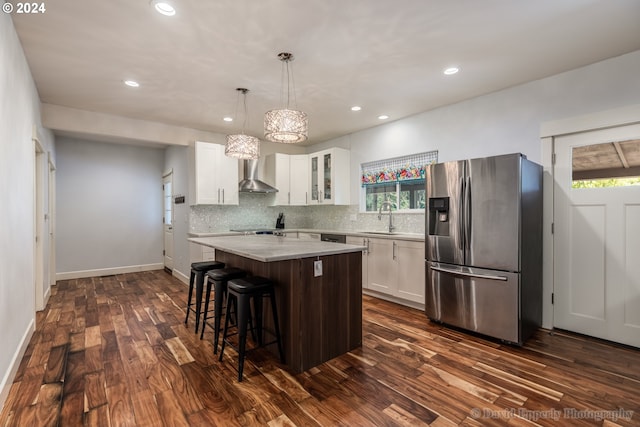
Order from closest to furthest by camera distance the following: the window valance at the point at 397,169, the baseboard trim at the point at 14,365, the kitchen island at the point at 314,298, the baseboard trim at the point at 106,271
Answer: the baseboard trim at the point at 14,365, the kitchen island at the point at 314,298, the window valance at the point at 397,169, the baseboard trim at the point at 106,271

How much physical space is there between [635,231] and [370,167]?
3247 mm

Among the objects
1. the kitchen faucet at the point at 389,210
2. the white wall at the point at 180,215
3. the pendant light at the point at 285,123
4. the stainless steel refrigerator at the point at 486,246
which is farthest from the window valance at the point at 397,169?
the white wall at the point at 180,215

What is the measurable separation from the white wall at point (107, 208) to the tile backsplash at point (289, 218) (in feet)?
5.80

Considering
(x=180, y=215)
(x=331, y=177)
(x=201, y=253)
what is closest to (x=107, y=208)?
(x=180, y=215)

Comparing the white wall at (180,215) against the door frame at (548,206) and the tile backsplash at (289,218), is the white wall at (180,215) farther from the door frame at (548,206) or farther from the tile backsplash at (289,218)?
the door frame at (548,206)

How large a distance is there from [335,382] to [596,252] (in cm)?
272

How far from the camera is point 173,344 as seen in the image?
9.25ft

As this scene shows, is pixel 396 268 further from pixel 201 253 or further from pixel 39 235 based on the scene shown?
pixel 39 235

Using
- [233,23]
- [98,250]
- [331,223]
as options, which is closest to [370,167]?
[331,223]

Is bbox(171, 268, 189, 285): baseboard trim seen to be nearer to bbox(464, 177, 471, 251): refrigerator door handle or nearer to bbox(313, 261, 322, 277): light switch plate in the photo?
bbox(313, 261, 322, 277): light switch plate

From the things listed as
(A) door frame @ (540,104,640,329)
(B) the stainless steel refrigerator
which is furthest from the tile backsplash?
(A) door frame @ (540,104,640,329)

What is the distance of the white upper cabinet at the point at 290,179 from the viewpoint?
579 cm

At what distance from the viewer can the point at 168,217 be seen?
6250 millimetres
